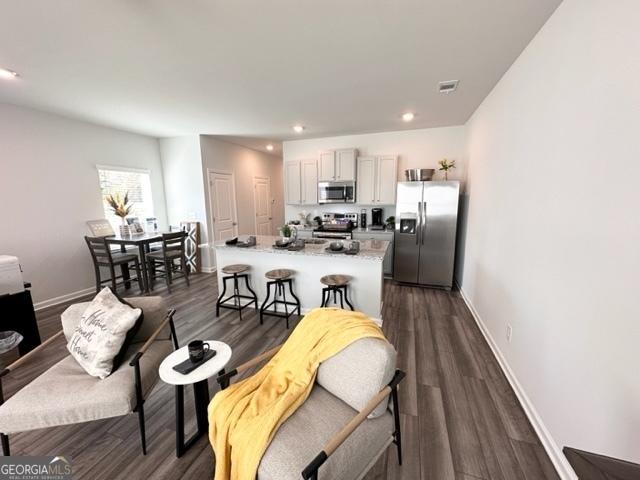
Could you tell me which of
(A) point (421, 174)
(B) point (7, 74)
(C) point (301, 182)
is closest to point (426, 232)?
(A) point (421, 174)

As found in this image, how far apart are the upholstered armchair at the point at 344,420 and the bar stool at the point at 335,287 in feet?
4.67

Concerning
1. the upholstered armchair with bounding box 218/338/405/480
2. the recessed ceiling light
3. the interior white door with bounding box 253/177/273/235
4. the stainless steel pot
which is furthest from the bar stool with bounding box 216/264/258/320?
the interior white door with bounding box 253/177/273/235

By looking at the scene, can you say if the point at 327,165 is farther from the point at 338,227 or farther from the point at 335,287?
the point at 335,287

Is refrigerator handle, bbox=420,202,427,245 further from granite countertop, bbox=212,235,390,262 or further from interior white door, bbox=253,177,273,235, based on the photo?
interior white door, bbox=253,177,273,235

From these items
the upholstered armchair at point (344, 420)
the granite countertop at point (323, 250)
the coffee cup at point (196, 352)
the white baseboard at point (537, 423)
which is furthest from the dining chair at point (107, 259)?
the white baseboard at point (537, 423)

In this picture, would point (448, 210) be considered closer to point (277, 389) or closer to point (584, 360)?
point (584, 360)

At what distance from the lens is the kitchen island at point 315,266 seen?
117 inches

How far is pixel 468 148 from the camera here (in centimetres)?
414

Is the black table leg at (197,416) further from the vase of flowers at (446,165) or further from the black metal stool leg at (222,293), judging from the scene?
the vase of flowers at (446,165)

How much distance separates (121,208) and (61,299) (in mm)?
1609

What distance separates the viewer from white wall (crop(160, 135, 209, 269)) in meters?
5.02

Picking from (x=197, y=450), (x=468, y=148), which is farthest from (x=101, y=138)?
(x=468, y=148)

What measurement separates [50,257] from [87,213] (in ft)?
2.66

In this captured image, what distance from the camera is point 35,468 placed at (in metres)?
1.34
